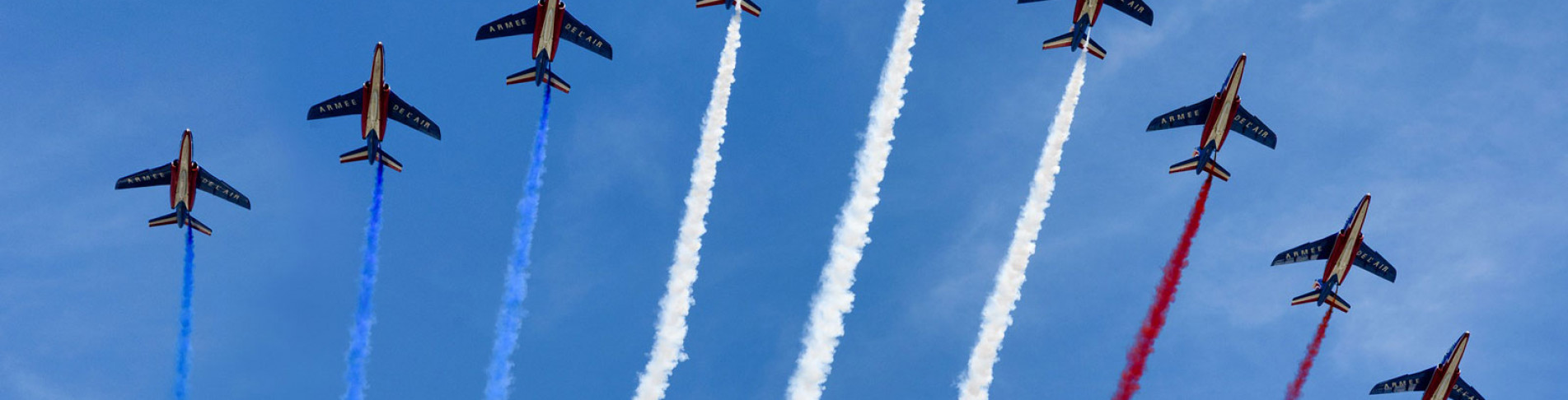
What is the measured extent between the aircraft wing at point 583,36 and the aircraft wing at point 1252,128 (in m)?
35.7

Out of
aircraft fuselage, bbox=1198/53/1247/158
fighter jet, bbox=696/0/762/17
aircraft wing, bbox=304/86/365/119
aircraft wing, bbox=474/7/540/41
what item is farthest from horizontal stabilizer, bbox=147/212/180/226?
aircraft fuselage, bbox=1198/53/1247/158

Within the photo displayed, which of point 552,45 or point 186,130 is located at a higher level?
point 552,45

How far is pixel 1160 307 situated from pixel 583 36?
3545 cm

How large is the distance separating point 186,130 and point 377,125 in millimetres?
9578

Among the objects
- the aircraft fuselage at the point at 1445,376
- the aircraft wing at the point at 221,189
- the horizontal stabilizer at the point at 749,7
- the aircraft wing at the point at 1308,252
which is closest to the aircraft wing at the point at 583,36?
the horizontal stabilizer at the point at 749,7

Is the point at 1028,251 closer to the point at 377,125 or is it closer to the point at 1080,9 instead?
the point at 1080,9

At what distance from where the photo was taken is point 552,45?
89938 mm

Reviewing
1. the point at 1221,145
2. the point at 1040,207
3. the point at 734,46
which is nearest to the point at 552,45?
the point at 734,46

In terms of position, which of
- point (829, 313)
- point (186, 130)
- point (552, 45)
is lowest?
point (829, 313)

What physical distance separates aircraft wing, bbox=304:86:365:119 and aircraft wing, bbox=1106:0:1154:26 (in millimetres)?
43063

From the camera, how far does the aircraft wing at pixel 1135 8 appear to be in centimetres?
9619

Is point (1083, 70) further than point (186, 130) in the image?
Yes

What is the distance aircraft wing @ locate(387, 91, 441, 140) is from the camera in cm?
9244

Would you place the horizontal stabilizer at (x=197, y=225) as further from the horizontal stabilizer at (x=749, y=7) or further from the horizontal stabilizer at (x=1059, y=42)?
the horizontal stabilizer at (x=1059, y=42)
